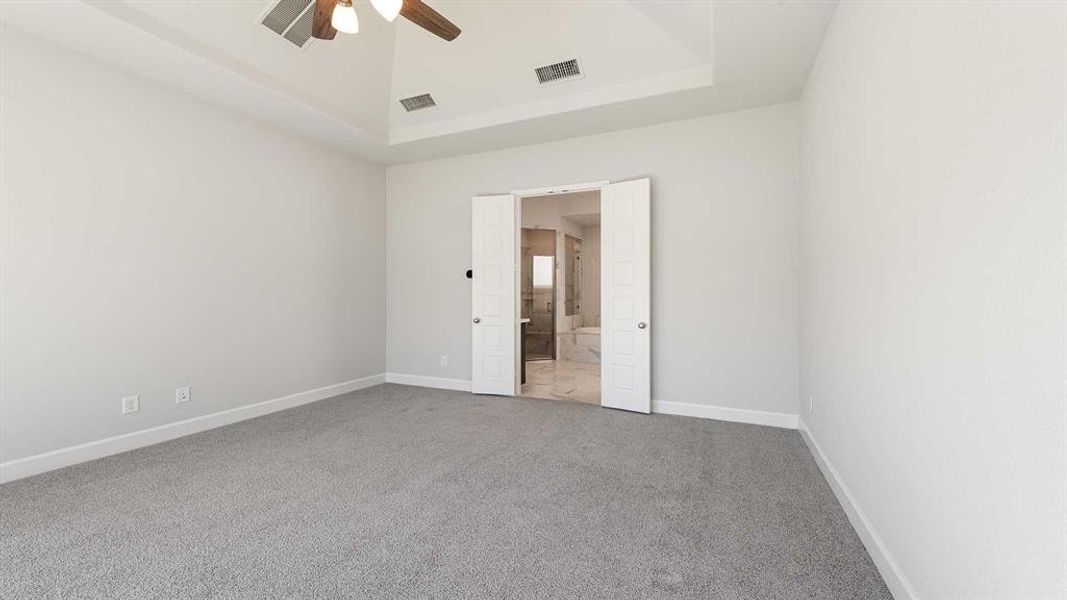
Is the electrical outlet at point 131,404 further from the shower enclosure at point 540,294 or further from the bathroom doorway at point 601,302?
the shower enclosure at point 540,294

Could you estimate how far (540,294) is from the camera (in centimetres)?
793

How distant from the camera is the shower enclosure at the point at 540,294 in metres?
7.87

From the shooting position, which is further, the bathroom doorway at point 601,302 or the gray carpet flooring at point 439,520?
the bathroom doorway at point 601,302

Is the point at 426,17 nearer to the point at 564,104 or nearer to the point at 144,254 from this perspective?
the point at 564,104

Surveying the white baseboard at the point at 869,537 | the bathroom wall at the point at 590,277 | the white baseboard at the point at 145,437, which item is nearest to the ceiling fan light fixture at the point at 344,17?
the white baseboard at the point at 145,437

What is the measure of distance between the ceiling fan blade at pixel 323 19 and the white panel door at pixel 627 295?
2714 mm

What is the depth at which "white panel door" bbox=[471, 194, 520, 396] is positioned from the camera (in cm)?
498

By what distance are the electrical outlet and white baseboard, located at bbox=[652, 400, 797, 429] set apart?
4.28 m

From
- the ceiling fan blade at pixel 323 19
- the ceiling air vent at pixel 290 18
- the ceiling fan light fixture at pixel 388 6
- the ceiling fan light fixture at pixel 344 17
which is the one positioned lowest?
the ceiling fan light fixture at pixel 388 6

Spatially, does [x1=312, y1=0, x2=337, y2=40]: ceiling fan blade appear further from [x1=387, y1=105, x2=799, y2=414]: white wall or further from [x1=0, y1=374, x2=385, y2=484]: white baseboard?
[x1=0, y1=374, x2=385, y2=484]: white baseboard

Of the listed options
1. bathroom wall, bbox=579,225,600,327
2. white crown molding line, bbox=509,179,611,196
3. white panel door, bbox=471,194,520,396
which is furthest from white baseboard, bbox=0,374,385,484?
bathroom wall, bbox=579,225,600,327

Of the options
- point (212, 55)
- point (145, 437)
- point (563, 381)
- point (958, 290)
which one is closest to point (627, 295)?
point (563, 381)

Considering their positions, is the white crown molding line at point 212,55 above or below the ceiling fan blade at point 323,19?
above

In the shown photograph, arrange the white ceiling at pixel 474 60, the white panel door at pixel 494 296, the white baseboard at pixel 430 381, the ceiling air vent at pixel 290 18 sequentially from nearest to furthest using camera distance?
the white ceiling at pixel 474 60 → the ceiling air vent at pixel 290 18 → the white panel door at pixel 494 296 → the white baseboard at pixel 430 381
